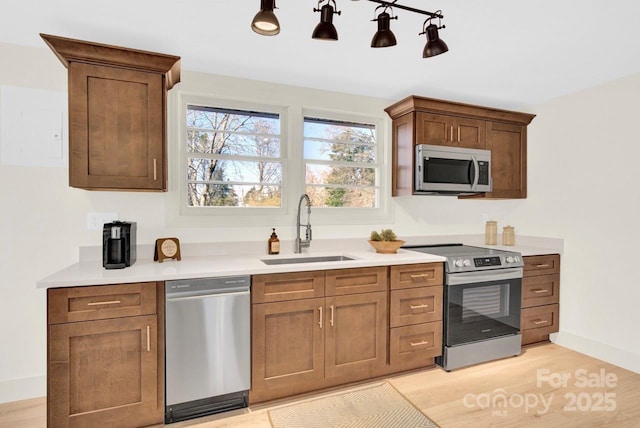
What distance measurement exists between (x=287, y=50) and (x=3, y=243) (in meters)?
2.31

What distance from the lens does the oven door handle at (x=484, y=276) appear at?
2746 millimetres

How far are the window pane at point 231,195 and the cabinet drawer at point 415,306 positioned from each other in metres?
1.30

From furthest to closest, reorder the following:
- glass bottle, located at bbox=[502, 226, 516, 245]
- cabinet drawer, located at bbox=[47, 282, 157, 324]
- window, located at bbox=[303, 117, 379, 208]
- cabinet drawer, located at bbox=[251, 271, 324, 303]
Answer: glass bottle, located at bbox=[502, 226, 516, 245] → window, located at bbox=[303, 117, 379, 208] → cabinet drawer, located at bbox=[251, 271, 324, 303] → cabinet drawer, located at bbox=[47, 282, 157, 324]

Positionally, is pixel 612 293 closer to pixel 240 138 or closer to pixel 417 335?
pixel 417 335

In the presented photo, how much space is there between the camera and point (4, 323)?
7.41ft

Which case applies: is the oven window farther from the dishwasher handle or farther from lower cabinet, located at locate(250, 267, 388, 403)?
the dishwasher handle

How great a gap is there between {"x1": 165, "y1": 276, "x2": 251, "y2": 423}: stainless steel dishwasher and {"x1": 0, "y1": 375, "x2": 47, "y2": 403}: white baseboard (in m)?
1.01

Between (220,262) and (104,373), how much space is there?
0.90 meters

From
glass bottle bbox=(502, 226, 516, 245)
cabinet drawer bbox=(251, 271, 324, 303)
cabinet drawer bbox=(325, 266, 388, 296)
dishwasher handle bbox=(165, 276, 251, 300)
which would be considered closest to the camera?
dishwasher handle bbox=(165, 276, 251, 300)

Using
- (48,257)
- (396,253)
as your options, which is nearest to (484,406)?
(396,253)

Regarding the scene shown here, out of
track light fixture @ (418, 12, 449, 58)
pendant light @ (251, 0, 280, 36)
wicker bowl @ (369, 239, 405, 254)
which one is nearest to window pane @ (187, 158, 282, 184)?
wicker bowl @ (369, 239, 405, 254)

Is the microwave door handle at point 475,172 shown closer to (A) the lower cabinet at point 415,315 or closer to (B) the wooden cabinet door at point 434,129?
(B) the wooden cabinet door at point 434,129

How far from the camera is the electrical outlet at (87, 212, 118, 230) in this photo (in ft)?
7.99

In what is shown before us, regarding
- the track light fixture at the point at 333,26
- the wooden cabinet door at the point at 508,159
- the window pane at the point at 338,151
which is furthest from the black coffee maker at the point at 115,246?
the wooden cabinet door at the point at 508,159
